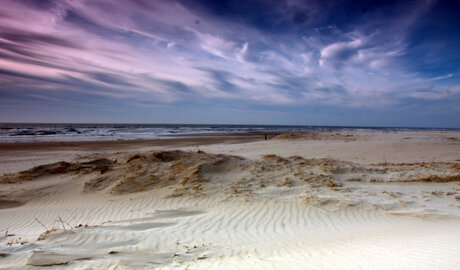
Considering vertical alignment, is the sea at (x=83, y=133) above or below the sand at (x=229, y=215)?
above

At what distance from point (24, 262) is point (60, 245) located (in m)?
0.62

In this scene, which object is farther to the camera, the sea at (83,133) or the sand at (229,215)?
the sea at (83,133)

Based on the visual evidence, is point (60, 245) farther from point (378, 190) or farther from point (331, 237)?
point (378, 190)

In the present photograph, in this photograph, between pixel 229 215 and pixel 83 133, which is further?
pixel 83 133

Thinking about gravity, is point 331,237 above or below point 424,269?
below

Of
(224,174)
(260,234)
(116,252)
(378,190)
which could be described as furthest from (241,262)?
(378,190)

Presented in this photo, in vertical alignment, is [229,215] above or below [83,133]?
below

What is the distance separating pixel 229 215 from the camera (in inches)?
221

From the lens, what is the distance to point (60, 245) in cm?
363

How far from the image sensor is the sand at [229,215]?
11.0 feet

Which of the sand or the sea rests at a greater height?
the sea

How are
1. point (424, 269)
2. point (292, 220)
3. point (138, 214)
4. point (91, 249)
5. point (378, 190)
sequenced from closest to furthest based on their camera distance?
1. point (424, 269)
2. point (91, 249)
3. point (292, 220)
4. point (138, 214)
5. point (378, 190)

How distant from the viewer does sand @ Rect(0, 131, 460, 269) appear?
132 inches

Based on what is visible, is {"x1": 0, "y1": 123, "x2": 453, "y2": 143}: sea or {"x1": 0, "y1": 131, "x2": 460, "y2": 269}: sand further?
{"x1": 0, "y1": 123, "x2": 453, "y2": 143}: sea
